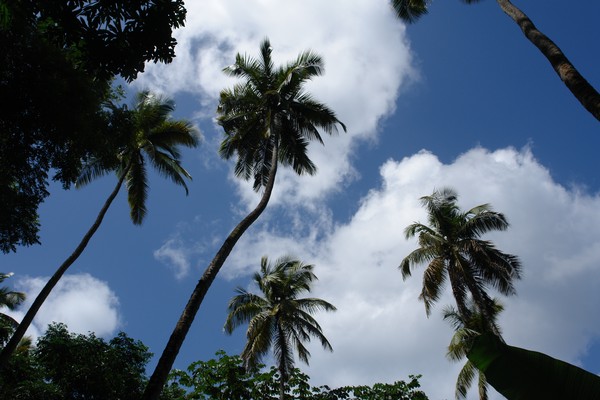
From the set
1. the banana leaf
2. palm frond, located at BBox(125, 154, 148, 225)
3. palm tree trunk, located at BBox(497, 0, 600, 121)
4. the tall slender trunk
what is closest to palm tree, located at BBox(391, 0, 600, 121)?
palm tree trunk, located at BBox(497, 0, 600, 121)

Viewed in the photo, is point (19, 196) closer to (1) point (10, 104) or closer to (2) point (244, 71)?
(1) point (10, 104)

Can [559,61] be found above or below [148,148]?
below

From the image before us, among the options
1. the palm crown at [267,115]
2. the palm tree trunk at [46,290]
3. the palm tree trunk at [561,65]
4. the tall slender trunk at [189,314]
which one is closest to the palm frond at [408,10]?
the palm crown at [267,115]

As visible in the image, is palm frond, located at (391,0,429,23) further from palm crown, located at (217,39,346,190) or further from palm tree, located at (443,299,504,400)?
palm tree, located at (443,299,504,400)

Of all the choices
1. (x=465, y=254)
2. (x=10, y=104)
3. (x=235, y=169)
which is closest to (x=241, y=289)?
(x=235, y=169)

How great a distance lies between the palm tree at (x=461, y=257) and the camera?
19000 millimetres

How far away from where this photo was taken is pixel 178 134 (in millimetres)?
20578

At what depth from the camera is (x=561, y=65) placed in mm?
7223

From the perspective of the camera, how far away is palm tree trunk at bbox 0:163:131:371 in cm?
1173

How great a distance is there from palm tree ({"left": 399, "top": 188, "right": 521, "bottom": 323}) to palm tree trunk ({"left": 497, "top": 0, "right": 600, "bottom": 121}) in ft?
39.6

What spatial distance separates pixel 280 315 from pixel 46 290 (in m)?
11.7

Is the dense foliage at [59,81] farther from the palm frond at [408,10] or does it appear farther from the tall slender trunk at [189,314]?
the palm frond at [408,10]

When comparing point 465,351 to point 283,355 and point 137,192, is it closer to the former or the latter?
point 283,355

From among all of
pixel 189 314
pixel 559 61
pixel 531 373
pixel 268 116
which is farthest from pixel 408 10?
pixel 531 373
